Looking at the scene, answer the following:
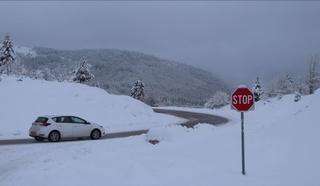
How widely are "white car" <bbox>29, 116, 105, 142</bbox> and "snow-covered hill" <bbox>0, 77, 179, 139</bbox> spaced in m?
5.52

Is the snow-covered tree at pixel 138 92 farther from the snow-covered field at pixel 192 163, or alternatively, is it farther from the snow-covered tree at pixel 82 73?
the snow-covered field at pixel 192 163

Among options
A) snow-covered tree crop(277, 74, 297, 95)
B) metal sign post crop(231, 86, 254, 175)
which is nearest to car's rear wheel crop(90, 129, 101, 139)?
metal sign post crop(231, 86, 254, 175)

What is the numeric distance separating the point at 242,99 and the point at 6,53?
76.8 meters

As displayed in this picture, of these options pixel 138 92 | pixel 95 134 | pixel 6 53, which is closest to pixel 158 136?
pixel 95 134

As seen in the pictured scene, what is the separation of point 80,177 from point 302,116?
12.3 m

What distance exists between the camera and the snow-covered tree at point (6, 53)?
83.2 m

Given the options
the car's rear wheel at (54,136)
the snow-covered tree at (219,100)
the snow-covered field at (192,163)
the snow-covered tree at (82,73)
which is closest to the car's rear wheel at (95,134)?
the car's rear wheel at (54,136)

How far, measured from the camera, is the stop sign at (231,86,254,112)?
13211 millimetres

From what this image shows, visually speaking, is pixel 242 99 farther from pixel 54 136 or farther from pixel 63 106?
pixel 63 106

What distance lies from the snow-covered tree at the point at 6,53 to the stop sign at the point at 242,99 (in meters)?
75.9

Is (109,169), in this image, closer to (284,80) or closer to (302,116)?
(302,116)

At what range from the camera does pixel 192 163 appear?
14.0 metres

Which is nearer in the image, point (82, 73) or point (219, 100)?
point (82, 73)

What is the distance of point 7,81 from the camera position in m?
40.4
